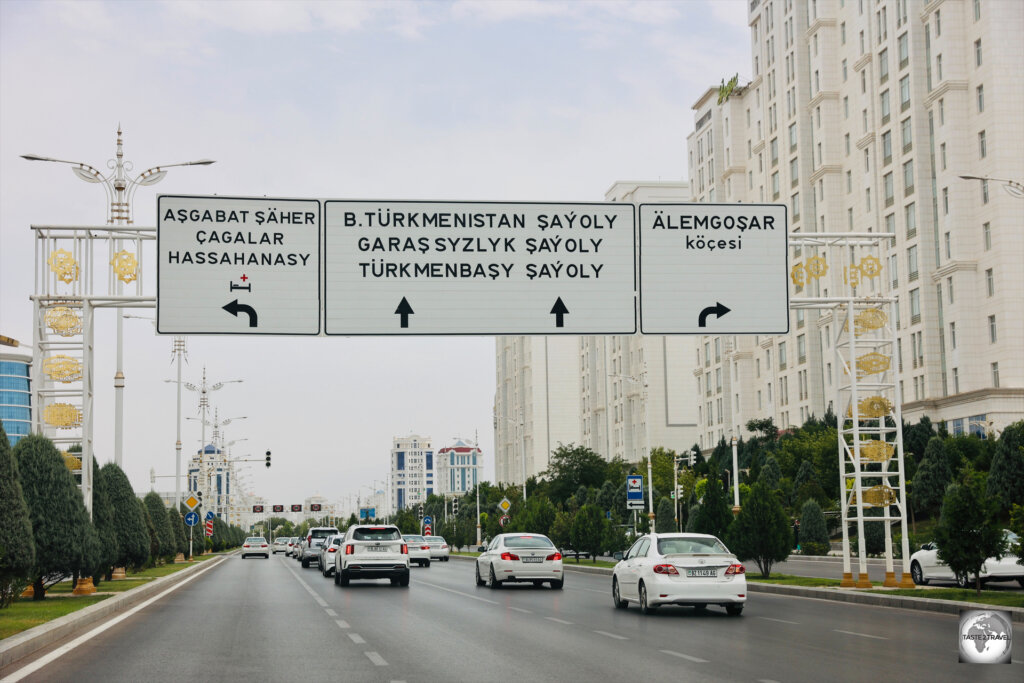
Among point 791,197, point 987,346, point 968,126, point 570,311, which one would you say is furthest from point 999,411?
point 570,311

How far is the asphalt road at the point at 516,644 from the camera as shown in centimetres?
1311

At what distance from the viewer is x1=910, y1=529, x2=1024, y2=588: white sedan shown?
94.3ft

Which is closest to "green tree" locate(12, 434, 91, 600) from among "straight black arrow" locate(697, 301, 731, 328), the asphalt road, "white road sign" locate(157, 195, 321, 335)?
the asphalt road

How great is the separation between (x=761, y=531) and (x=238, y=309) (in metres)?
16.7

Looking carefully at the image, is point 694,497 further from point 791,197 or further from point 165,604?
point 165,604

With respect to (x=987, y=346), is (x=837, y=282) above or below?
above

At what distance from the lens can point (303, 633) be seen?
18641 mm

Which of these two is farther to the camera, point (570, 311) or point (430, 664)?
point (570, 311)

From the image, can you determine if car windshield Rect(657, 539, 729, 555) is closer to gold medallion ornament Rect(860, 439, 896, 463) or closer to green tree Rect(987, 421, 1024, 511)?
gold medallion ornament Rect(860, 439, 896, 463)

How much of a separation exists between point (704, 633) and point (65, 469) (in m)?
14.2

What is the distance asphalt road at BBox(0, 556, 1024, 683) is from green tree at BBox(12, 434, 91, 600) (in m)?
2.13

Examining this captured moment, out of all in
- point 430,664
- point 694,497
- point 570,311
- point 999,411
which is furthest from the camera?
point 694,497

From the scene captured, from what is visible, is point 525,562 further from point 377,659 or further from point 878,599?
point 377,659

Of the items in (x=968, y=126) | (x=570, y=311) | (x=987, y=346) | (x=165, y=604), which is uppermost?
(x=968, y=126)
